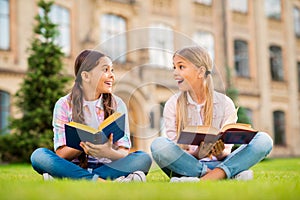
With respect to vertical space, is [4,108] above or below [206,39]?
below

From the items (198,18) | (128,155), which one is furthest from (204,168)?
(198,18)

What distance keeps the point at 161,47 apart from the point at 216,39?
15.3m

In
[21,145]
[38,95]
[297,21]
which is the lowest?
[21,145]

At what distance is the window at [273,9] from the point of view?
69.2 ft

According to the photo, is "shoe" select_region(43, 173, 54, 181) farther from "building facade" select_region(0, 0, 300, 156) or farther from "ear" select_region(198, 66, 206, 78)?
"building facade" select_region(0, 0, 300, 156)

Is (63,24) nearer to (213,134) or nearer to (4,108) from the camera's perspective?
(4,108)

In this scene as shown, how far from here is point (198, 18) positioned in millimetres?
18453

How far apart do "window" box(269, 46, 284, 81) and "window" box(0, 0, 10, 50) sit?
1146cm

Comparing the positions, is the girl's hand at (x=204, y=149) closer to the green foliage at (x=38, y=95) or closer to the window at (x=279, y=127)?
the green foliage at (x=38, y=95)

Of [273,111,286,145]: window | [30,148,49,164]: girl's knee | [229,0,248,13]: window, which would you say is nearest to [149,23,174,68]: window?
[30,148,49,164]: girl's knee

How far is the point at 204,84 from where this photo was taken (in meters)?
3.90

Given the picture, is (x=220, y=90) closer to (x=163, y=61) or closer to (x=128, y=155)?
(x=163, y=61)

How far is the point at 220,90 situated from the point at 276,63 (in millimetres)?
17888

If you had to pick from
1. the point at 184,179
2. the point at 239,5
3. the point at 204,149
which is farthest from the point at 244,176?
the point at 239,5
